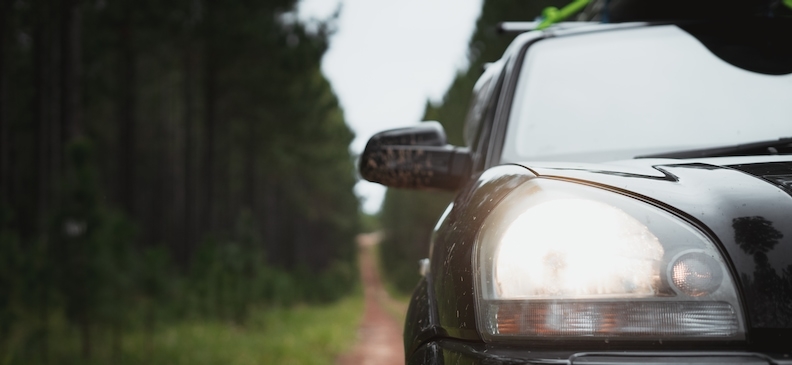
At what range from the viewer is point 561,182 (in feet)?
4.70

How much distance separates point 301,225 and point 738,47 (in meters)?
53.3

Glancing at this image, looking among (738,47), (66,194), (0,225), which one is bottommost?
(0,225)

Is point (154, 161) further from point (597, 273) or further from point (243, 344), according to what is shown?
point (597, 273)

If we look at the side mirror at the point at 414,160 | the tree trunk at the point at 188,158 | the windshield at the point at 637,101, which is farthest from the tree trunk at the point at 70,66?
the tree trunk at the point at 188,158

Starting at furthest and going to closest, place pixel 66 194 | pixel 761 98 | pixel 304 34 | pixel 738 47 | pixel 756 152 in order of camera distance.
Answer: pixel 304 34
pixel 66 194
pixel 738 47
pixel 761 98
pixel 756 152

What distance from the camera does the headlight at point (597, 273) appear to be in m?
1.29

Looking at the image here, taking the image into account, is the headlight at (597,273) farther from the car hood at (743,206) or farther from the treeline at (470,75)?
the treeline at (470,75)

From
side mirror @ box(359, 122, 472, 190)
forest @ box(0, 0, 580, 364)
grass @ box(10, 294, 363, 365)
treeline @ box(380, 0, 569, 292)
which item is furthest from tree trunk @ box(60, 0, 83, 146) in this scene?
side mirror @ box(359, 122, 472, 190)

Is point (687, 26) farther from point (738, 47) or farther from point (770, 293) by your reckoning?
point (770, 293)

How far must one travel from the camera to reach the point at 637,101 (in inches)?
88.4

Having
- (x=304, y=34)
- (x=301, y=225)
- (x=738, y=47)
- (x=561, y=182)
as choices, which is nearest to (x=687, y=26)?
→ (x=738, y=47)

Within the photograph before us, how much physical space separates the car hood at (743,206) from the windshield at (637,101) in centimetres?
53

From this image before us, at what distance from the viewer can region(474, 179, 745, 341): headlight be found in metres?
1.29

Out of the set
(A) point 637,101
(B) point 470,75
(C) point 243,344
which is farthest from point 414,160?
(B) point 470,75
